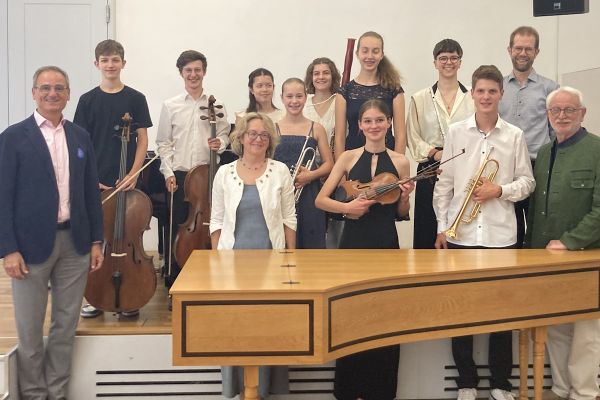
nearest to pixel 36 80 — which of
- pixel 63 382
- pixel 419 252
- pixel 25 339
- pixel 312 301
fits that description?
pixel 25 339

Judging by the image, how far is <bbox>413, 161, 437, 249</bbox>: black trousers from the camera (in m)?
3.83

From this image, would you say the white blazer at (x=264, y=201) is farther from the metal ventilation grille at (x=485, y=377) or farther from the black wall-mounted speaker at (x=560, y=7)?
the black wall-mounted speaker at (x=560, y=7)

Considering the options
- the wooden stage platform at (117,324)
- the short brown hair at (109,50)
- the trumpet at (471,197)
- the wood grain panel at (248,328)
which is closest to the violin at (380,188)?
the trumpet at (471,197)

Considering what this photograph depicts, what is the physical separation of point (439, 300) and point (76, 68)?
4255 millimetres

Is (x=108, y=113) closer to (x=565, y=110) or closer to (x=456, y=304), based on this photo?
(x=456, y=304)

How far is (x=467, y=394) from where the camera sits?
3.27 meters

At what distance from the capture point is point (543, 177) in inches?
126

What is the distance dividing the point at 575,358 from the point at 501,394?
37 centimetres

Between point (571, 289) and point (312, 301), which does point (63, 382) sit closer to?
point (312, 301)

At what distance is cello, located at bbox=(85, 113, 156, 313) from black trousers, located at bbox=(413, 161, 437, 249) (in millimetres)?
1436

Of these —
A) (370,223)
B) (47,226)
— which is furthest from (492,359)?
(47,226)

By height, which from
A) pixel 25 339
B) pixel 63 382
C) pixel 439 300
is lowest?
pixel 63 382

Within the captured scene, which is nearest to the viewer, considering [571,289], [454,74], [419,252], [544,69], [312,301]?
[312,301]

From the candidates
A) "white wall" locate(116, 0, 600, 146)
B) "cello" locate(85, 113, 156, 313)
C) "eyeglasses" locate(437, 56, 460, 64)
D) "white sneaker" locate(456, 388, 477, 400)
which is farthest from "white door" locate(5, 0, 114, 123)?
"white sneaker" locate(456, 388, 477, 400)
